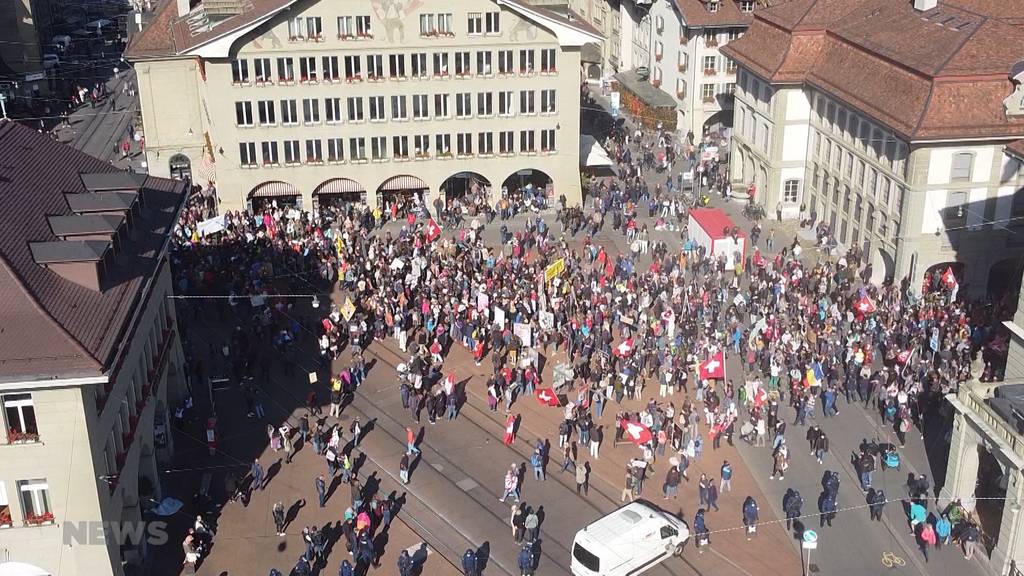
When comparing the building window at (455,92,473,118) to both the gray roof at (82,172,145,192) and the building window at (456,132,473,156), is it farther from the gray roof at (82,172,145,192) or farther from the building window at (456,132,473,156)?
the gray roof at (82,172,145,192)

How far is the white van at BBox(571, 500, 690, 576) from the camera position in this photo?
3672cm

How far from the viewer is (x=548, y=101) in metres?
72.9

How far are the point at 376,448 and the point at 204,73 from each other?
32911 millimetres

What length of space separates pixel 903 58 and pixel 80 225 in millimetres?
40206

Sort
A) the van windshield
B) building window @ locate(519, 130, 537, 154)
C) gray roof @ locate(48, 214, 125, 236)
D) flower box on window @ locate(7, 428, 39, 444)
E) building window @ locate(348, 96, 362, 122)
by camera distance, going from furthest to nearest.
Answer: building window @ locate(519, 130, 537, 154) → building window @ locate(348, 96, 362, 122) → gray roof @ locate(48, 214, 125, 236) → the van windshield → flower box on window @ locate(7, 428, 39, 444)

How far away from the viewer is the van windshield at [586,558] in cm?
3662

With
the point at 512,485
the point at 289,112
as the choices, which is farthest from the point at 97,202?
the point at 289,112

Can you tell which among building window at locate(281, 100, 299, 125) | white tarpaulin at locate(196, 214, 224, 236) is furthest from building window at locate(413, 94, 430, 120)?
white tarpaulin at locate(196, 214, 224, 236)

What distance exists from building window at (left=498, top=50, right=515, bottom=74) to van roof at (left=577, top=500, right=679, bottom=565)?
3855 cm

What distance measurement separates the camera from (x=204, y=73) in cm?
6981

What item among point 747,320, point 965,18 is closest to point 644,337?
point 747,320

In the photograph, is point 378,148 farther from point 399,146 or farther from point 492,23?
point 492,23

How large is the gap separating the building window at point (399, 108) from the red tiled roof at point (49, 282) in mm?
28953

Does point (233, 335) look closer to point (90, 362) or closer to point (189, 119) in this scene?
point (90, 362)
